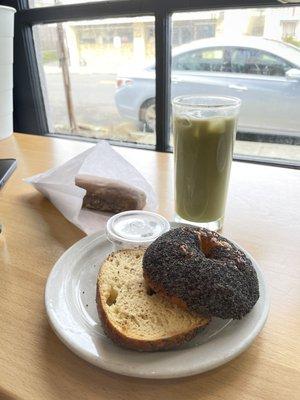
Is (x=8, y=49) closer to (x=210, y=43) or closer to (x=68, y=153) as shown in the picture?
(x=68, y=153)

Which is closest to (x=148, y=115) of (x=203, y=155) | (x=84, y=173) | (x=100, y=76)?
(x=100, y=76)

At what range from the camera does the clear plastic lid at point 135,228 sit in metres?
0.51

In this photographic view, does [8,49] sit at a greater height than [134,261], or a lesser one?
greater

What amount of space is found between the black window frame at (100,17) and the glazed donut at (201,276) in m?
0.96

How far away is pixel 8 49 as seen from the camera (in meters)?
1.21

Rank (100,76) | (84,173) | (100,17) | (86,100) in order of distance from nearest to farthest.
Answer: (84,173), (100,17), (100,76), (86,100)

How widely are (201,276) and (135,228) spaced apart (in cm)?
18

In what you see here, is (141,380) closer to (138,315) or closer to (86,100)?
(138,315)

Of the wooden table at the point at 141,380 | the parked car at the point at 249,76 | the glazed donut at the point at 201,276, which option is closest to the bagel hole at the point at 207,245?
the glazed donut at the point at 201,276

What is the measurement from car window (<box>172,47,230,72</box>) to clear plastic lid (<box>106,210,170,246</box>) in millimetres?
933

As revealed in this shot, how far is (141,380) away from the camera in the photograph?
349 mm

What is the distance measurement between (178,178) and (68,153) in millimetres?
527

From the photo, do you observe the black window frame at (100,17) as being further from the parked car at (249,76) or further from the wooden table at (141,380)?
the wooden table at (141,380)

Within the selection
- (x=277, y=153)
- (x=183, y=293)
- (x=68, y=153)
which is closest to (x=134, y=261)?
(x=183, y=293)
